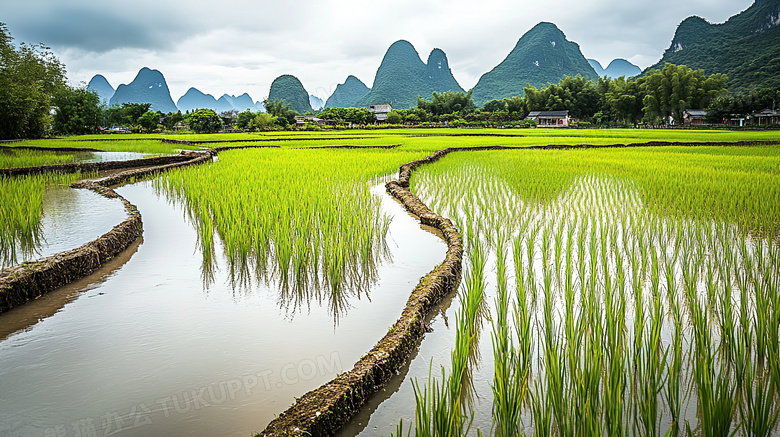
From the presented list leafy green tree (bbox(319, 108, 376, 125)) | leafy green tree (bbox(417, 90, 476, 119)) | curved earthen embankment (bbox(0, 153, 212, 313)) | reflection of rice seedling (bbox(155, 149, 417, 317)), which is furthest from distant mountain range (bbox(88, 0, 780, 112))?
curved earthen embankment (bbox(0, 153, 212, 313))

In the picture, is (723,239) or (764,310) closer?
(764,310)

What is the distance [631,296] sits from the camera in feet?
9.35

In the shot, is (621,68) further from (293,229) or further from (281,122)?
(293,229)

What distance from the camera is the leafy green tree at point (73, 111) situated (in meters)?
35.0

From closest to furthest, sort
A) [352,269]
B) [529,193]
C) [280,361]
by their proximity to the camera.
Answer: [280,361]
[352,269]
[529,193]

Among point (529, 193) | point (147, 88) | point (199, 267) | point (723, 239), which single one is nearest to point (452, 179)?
point (529, 193)

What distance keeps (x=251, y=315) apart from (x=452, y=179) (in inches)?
243

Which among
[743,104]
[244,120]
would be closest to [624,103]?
[743,104]

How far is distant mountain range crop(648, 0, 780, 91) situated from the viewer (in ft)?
152

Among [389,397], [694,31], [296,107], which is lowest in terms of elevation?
[389,397]

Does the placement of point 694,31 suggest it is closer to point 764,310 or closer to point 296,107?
point 296,107

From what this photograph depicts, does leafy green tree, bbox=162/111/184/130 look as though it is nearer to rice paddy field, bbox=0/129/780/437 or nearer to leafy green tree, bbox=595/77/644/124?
rice paddy field, bbox=0/129/780/437

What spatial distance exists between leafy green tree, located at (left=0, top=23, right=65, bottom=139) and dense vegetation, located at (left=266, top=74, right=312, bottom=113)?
76717 mm

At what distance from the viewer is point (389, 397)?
6.01 feet
